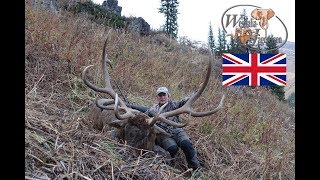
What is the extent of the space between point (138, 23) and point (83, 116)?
10.4m

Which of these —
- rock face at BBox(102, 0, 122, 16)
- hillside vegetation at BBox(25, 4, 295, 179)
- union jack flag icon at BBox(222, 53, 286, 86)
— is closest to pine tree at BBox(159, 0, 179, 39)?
Answer: rock face at BBox(102, 0, 122, 16)

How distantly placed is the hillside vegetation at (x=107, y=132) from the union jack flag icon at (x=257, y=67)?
3.14ft

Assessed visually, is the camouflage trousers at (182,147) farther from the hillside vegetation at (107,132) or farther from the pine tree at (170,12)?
the pine tree at (170,12)

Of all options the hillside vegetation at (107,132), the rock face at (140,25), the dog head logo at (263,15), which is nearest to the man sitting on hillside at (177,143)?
the hillside vegetation at (107,132)

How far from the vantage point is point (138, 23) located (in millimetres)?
15539

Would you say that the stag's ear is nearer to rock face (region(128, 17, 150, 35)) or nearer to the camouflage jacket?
the camouflage jacket

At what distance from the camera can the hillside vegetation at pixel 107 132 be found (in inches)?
140

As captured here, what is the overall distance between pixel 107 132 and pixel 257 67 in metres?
2.03

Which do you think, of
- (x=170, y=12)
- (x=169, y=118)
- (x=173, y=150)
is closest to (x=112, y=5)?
(x=170, y=12)

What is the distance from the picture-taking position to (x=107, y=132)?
4.96 m

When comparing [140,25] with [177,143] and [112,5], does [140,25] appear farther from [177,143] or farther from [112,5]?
[177,143]
